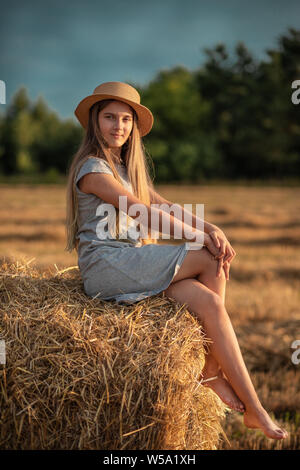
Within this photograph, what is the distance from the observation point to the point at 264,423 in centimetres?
245

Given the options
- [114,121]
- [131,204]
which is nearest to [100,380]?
[131,204]

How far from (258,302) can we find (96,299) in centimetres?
375

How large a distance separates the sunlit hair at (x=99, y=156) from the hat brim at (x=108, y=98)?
0.04 m

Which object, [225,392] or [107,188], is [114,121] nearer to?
[107,188]

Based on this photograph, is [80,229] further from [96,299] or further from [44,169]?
[44,169]

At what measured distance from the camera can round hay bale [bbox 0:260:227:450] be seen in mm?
2166

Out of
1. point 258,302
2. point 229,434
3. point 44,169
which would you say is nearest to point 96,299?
point 229,434

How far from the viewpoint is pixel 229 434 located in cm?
342

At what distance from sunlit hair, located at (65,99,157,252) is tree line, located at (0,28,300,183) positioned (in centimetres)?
3213

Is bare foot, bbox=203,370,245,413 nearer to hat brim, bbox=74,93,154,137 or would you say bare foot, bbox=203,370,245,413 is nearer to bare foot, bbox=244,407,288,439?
bare foot, bbox=244,407,288,439

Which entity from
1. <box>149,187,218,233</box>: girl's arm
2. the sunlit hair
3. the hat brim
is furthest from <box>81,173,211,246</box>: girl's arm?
the hat brim

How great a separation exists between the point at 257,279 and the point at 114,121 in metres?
5.07

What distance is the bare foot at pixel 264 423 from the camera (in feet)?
7.92

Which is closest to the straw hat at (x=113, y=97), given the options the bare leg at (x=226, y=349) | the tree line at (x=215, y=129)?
the bare leg at (x=226, y=349)
